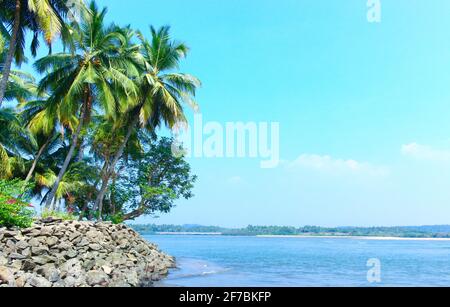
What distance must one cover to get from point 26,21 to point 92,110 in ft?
25.1

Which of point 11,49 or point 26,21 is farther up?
point 26,21

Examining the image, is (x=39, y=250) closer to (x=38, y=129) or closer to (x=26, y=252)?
(x=26, y=252)

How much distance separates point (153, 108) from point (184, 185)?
15.9ft

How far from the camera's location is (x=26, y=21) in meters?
13.6

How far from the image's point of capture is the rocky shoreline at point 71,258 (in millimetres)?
9195

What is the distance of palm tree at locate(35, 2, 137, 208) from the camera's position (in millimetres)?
16406

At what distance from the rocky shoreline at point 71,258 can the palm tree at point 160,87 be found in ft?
19.1

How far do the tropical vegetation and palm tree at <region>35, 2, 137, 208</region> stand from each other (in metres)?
0.04

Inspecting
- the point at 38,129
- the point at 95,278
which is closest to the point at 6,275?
the point at 95,278

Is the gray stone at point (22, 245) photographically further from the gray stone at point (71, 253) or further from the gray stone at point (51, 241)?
the gray stone at point (71, 253)

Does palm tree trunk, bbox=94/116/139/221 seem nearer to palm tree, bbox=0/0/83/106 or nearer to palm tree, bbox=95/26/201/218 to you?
palm tree, bbox=95/26/201/218

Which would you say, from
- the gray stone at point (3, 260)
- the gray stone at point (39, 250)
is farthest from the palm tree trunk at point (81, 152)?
the gray stone at point (3, 260)
